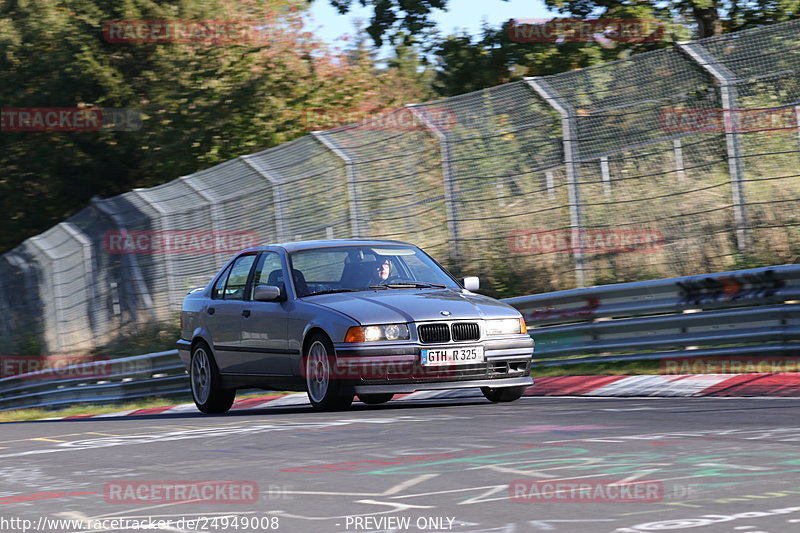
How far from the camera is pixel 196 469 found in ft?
23.4

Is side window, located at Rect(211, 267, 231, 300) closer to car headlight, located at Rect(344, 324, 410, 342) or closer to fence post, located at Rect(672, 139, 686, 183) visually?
car headlight, located at Rect(344, 324, 410, 342)

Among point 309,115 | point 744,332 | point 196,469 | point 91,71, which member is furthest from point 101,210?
point 196,469

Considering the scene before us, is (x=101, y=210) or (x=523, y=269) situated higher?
(x=101, y=210)

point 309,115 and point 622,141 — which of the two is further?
point 309,115

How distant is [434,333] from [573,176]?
4.56 m

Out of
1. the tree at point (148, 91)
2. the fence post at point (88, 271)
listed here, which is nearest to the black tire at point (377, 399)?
the fence post at point (88, 271)

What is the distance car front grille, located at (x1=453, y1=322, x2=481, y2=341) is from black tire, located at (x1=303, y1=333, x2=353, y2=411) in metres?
0.99

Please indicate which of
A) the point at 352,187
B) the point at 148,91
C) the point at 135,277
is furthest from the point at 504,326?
the point at 148,91

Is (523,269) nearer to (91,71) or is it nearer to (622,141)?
(622,141)

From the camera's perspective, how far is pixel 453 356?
10.2m

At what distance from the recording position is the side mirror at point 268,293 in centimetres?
1106

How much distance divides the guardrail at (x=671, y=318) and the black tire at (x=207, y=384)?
3169 mm

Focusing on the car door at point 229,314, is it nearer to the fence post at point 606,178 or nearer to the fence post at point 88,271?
the fence post at point 606,178

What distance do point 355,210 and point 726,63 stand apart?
5837mm
